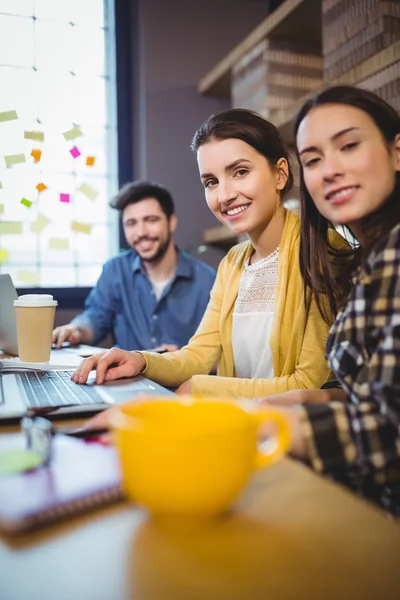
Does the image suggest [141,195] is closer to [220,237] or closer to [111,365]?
[220,237]

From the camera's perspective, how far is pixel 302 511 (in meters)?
0.49

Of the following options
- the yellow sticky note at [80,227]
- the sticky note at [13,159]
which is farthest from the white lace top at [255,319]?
the sticky note at [13,159]

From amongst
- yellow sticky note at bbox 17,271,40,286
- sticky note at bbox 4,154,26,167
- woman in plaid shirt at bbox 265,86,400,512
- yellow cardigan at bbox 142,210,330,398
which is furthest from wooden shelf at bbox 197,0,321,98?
woman in plaid shirt at bbox 265,86,400,512

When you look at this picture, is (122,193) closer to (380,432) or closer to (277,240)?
(277,240)

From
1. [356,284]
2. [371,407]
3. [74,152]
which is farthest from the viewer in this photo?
[74,152]

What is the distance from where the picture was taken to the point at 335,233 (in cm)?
123

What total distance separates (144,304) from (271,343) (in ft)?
4.27

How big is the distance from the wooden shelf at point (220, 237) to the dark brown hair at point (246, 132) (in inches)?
50.8

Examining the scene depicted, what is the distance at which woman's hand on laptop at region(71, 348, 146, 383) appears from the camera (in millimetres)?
1101

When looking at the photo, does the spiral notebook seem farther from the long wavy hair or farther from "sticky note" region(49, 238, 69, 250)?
"sticky note" region(49, 238, 69, 250)

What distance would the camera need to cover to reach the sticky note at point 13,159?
114 inches

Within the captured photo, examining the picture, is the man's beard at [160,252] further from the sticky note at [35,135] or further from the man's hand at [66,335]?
the sticky note at [35,135]

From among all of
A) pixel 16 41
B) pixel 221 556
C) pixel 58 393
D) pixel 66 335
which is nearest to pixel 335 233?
pixel 58 393

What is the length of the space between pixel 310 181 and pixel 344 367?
1.11ft
